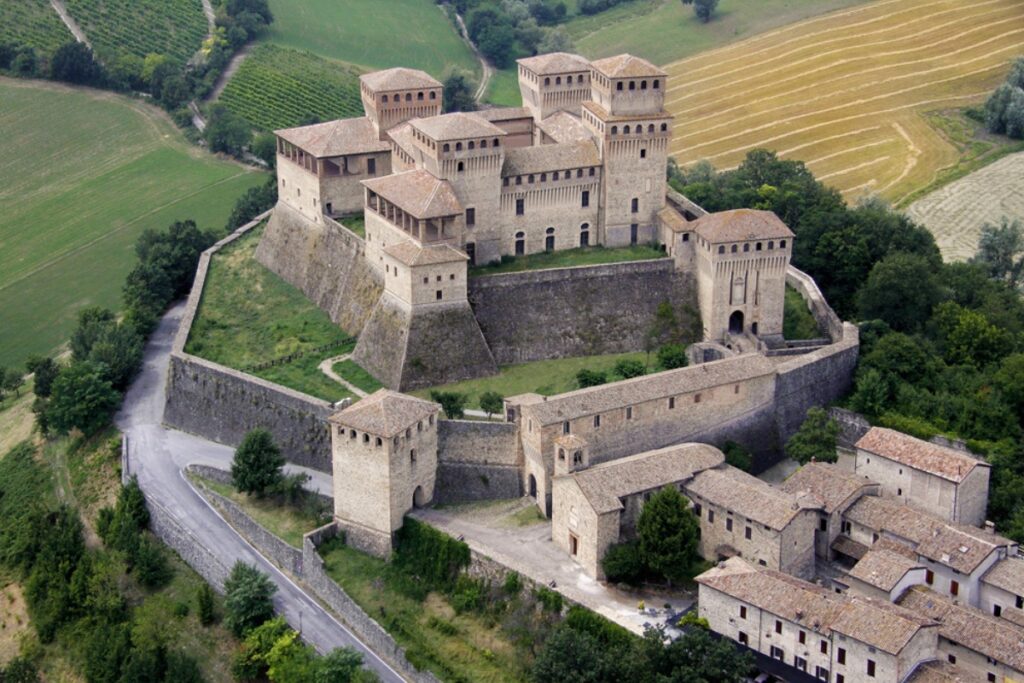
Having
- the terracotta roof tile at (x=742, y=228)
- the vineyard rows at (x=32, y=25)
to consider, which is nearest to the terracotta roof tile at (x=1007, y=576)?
the terracotta roof tile at (x=742, y=228)

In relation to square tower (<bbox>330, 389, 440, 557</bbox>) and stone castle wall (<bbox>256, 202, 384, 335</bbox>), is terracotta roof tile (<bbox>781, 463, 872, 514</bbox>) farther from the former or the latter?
stone castle wall (<bbox>256, 202, 384, 335</bbox>)

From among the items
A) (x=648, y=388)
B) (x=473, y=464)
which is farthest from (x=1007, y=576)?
(x=473, y=464)

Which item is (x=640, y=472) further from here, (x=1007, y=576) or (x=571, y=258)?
(x=571, y=258)

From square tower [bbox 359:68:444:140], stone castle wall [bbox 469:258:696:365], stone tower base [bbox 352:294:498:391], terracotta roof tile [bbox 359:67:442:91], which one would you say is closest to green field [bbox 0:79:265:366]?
square tower [bbox 359:68:444:140]

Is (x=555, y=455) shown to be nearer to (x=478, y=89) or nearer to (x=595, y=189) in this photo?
(x=595, y=189)

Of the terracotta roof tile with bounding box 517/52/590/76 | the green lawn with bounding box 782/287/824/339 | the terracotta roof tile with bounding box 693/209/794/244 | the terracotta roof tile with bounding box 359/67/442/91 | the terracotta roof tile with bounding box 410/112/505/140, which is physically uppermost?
the terracotta roof tile with bounding box 517/52/590/76
